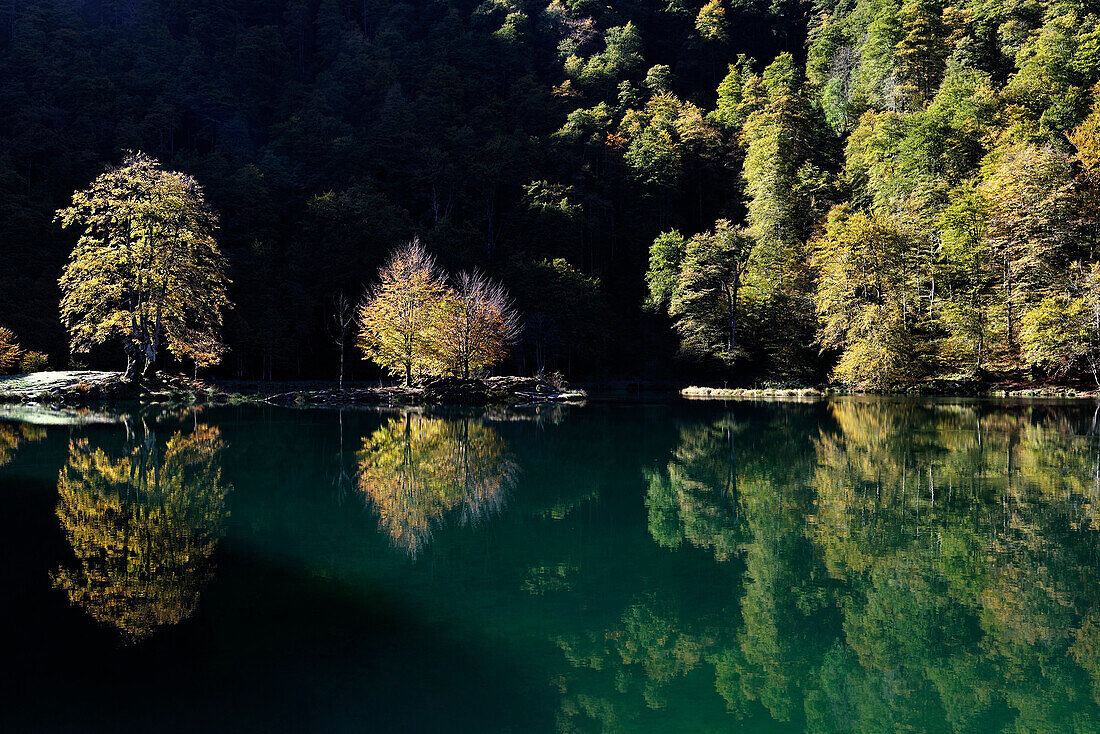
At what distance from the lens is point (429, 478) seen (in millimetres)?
10453

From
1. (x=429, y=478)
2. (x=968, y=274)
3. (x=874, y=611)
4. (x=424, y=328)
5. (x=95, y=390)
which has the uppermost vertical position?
(x=968, y=274)

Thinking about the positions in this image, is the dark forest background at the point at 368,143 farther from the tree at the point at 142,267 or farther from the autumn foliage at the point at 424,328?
the tree at the point at 142,267

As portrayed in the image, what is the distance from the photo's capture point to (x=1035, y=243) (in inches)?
1259

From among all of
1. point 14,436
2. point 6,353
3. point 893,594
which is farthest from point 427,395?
point 893,594

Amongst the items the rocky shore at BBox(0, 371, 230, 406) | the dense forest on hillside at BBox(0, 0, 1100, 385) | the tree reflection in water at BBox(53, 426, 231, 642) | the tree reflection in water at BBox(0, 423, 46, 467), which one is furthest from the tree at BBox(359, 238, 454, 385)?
the tree reflection in water at BBox(53, 426, 231, 642)

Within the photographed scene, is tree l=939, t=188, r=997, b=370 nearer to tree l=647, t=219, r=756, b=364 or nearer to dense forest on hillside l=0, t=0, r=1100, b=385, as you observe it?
dense forest on hillside l=0, t=0, r=1100, b=385

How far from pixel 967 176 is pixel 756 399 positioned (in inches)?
767

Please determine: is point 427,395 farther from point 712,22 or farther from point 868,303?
point 712,22

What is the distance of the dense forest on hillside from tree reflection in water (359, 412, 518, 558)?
1031 inches

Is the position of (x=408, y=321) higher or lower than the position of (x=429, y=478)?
higher

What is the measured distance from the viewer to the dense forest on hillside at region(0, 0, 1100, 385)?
35.1m

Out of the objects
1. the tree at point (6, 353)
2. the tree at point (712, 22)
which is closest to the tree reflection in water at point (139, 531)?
the tree at point (6, 353)

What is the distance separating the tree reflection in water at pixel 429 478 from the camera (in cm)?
784

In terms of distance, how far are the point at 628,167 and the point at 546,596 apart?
5539 centimetres
